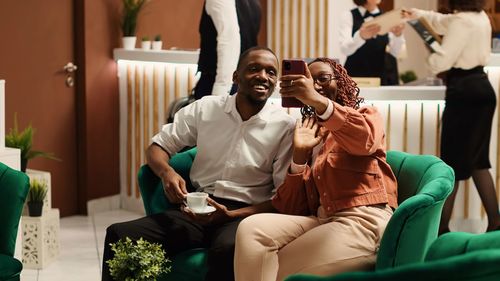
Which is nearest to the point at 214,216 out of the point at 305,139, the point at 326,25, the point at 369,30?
the point at 305,139

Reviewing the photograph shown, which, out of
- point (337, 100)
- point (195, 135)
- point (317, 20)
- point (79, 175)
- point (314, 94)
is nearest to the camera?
point (314, 94)

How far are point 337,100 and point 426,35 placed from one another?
2.32m

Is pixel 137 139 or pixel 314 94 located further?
pixel 137 139

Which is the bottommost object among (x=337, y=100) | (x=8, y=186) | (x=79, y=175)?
(x=79, y=175)

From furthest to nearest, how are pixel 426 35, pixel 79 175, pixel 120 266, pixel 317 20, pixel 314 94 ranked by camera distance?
1. pixel 317 20
2. pixel 79 175
3. pixel 426 35
4. pixel 314 94
5. pixel 120 266

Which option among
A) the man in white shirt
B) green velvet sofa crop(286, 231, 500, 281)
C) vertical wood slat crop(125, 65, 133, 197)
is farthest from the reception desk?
green velvet sofa crop(286, 231, 500, 281)

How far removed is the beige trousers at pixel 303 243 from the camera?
3404mm

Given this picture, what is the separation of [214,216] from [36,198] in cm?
178

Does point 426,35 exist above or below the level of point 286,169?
above

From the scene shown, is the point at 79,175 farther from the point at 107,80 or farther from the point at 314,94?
the point at 314,94

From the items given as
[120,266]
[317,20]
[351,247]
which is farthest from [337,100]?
[317,20]

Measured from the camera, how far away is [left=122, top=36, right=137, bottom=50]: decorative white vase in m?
6.78

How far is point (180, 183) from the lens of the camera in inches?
156

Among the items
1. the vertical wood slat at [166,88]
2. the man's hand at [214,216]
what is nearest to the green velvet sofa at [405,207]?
the man's hand at [214,216]
